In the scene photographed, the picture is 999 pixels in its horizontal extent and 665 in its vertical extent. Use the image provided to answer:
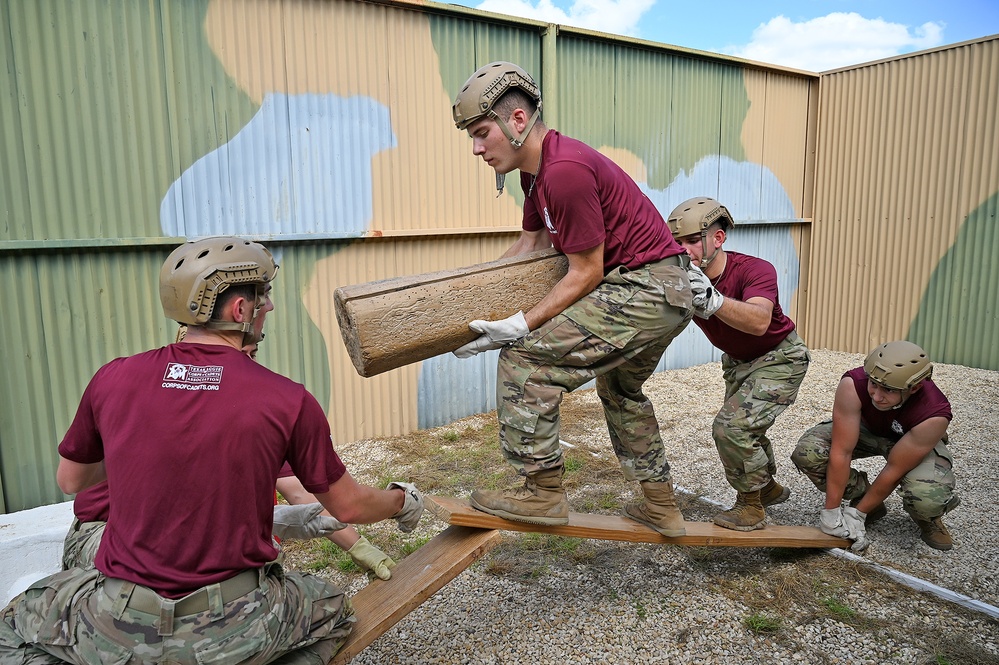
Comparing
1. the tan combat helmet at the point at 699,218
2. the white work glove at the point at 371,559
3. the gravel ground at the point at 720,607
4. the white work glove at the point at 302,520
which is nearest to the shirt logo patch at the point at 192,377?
the white work glove at the point at 302,520

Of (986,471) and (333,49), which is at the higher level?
(333,49)

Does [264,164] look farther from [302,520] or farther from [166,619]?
[166,619]

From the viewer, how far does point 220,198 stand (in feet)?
17.5

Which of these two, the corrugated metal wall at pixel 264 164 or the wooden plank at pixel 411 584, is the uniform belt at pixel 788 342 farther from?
the corrugated metal wall at pixel 264 164

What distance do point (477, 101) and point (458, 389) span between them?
4466mm

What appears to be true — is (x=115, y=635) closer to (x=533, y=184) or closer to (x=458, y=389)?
(x=533, y=184)

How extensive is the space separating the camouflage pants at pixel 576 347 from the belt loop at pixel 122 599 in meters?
1.39

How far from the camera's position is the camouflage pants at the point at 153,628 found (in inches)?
71.3

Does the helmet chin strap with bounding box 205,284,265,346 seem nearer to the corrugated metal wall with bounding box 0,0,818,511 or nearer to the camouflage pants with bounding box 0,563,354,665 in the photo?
the camouflage pants with bounding box 0,563,354,665


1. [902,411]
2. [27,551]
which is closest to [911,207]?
[902,411]

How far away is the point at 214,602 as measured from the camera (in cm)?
186

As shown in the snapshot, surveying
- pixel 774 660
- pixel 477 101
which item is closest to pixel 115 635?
pixel 477 101

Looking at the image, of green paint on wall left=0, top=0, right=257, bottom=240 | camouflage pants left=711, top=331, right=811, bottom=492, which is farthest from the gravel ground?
green paint on wall left=0, top=0, right=257, bottom=240

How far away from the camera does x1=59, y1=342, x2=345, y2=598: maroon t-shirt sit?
5.98 feet
